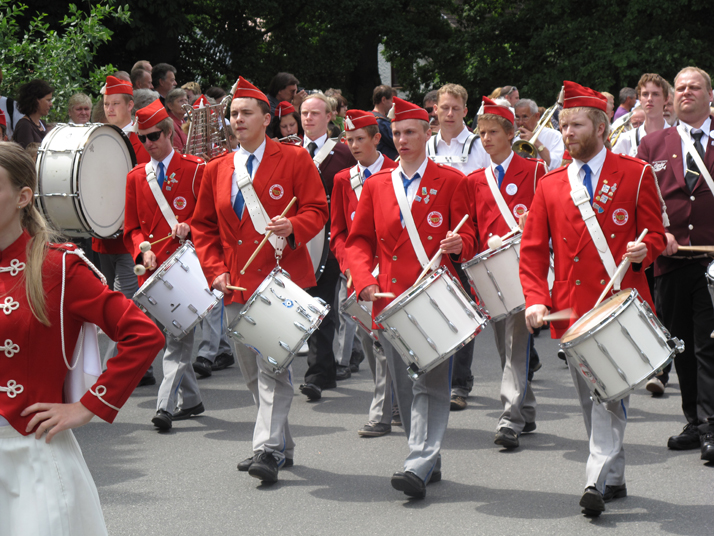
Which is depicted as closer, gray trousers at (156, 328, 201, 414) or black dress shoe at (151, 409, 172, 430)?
black dress shoe at (151, 409, 172, 430)

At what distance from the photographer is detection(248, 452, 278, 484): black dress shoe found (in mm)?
5297

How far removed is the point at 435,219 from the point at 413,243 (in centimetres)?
20

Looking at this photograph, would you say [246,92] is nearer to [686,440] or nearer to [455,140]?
[455,140]

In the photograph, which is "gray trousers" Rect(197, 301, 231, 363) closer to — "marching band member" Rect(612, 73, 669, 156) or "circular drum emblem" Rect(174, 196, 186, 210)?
"circular drum emblem" Rect(174, 196, 186, 210)

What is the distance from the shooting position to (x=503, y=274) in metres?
5.82

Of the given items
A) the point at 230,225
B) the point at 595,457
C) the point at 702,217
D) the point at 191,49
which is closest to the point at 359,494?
the point at 595,457

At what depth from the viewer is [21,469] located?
2.78m

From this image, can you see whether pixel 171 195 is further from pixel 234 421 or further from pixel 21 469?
pixel 21 469

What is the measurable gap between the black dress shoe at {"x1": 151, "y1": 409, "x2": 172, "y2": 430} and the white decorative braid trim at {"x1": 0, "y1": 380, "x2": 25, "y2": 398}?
12.6 feet

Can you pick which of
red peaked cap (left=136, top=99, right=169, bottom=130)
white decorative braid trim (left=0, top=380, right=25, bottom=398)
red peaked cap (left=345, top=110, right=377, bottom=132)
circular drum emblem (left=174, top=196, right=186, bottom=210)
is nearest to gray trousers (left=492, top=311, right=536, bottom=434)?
red peaked cap (left=345, top=110, right=377, bottom=132)

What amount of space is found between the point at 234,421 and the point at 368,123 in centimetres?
233

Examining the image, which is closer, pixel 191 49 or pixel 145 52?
pixel 145 52

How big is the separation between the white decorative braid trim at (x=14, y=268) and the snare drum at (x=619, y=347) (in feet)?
8.30

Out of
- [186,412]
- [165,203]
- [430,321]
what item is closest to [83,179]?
[165,203]
